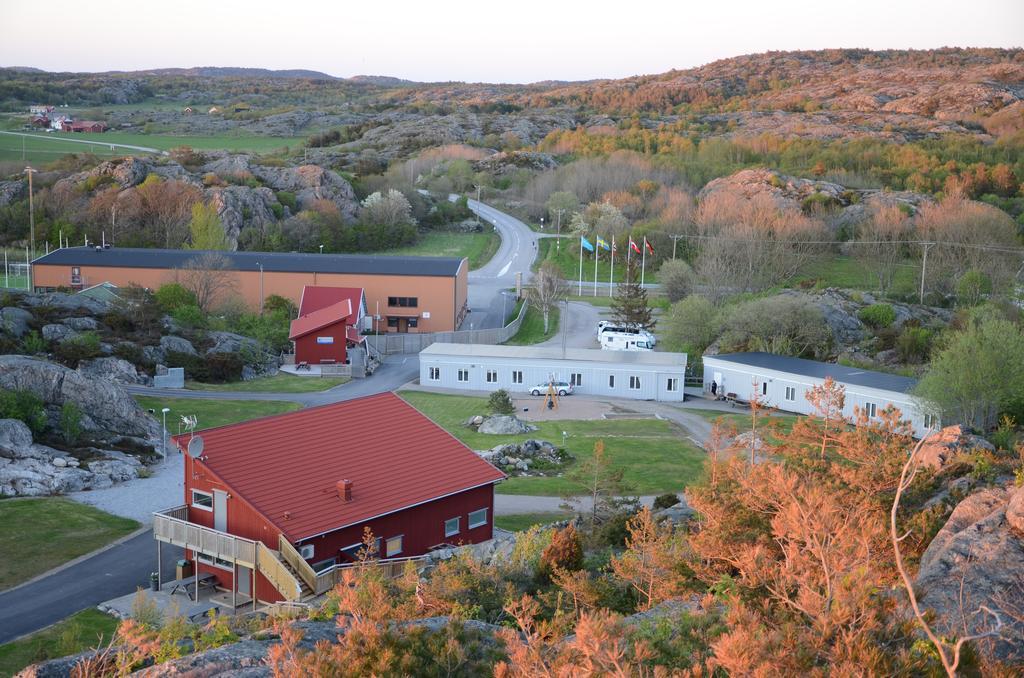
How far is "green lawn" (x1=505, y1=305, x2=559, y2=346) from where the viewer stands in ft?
182

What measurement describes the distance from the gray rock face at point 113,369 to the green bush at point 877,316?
39.4 m

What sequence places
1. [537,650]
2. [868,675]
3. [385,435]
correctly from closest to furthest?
[868,675] < [537,650] < [385,435]

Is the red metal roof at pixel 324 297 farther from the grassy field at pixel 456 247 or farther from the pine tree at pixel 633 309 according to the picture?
the grassy field at pixel 456 247

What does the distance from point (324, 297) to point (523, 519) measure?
97.1 ft

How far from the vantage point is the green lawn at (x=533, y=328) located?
5534 centimetres

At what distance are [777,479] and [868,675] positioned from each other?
13.5ft

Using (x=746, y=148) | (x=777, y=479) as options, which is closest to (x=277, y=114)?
(x=746, y=148)

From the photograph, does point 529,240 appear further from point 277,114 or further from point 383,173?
point 277,114

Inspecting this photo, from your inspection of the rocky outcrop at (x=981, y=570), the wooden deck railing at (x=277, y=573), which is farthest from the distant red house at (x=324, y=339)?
the rocky outcrop at (x=981, y=570)

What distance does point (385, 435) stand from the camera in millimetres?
22984

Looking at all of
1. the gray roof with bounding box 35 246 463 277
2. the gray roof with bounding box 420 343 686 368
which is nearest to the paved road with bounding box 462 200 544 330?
the gray roof with bounding box 35 246 463 277

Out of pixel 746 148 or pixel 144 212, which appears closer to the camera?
pixel 144 212

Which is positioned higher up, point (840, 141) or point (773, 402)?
point (840, 141)

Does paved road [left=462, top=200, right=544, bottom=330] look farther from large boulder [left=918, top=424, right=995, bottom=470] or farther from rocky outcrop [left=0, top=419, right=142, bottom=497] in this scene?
large boulder [left=918, top=424, right=995, bottom=470]
